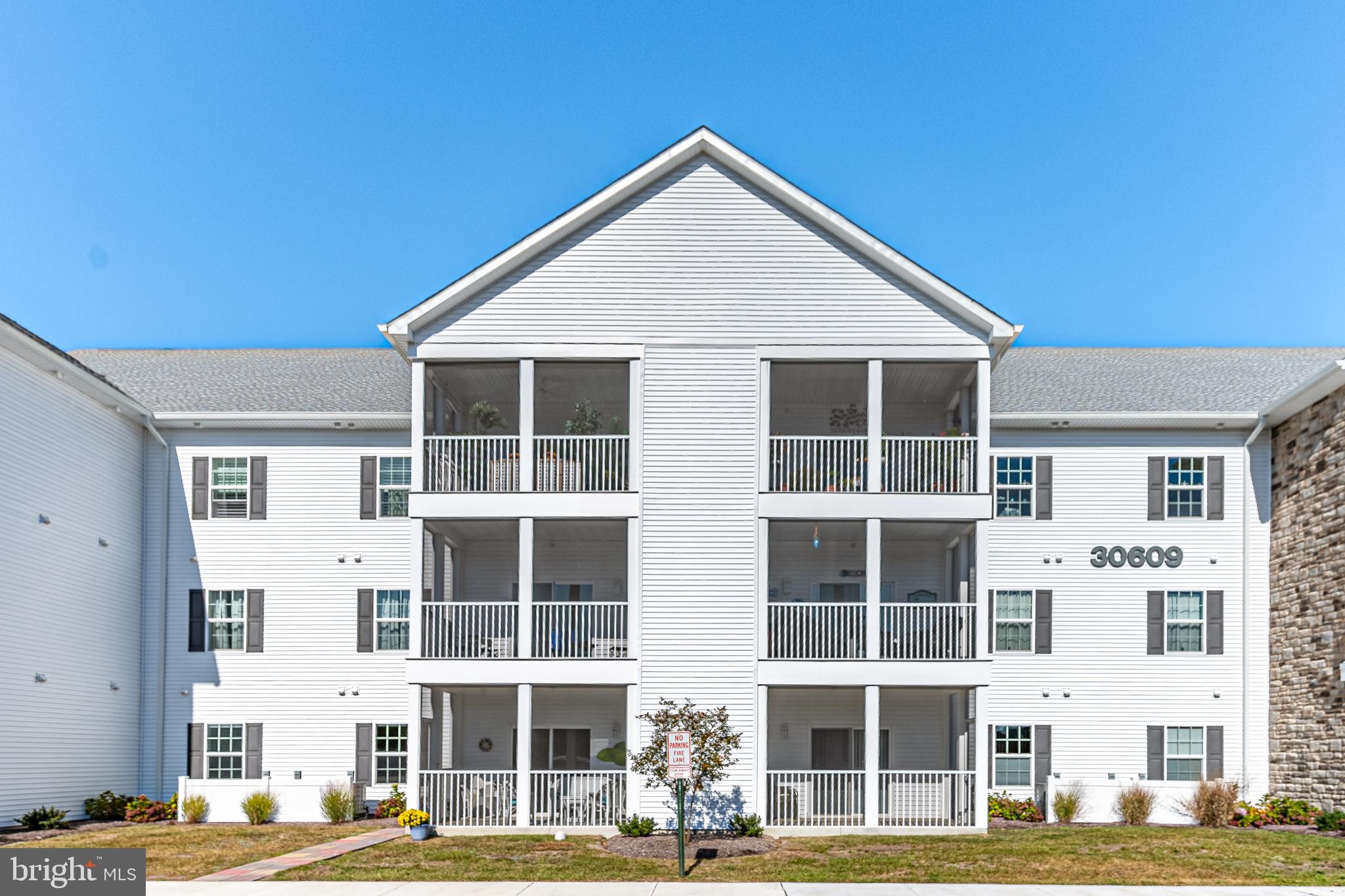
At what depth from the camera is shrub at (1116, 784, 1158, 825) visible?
880 inches

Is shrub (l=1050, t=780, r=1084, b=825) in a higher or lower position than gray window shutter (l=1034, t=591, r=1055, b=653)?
lower

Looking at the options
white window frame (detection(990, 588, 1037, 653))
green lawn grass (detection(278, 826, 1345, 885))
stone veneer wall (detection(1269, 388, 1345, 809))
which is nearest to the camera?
green lawn grass (detection(278, 826, 1345, 885))

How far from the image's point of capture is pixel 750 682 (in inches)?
824

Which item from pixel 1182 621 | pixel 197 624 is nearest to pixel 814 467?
pixel 1182 621

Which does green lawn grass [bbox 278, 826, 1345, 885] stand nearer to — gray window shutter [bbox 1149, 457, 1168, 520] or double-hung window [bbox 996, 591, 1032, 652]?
double-hung window [bbox 996, 591, 1032, 652]

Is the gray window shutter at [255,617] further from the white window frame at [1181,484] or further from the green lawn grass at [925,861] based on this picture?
the white window frame at [1181,484]

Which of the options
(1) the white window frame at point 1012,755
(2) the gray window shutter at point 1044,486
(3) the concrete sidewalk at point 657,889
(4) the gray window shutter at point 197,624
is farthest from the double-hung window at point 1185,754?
(4) the gray window shutter at point 197,624

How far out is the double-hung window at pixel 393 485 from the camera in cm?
2547

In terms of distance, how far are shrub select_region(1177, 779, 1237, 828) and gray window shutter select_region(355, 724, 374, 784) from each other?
644 inches

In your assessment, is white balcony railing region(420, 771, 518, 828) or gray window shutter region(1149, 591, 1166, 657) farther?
gray window shutter region(1149, 591, 1166, 657)

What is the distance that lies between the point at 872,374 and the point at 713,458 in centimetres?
331

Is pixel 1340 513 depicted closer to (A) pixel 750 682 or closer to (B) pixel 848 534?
(B) pixel 848 534

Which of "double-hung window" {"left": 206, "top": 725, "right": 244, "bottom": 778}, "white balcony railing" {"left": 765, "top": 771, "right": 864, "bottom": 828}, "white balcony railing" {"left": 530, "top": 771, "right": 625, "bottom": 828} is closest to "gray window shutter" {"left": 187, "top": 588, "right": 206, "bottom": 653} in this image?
"double-hung window" {"left": 206, "top": 725, "right": 244, "bottom": 778}

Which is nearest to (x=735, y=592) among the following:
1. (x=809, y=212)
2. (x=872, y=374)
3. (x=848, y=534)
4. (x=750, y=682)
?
(x=750, y=682)
